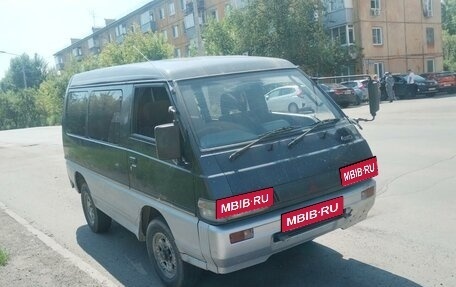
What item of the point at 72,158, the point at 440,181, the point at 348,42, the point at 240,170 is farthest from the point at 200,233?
the point at 348,42

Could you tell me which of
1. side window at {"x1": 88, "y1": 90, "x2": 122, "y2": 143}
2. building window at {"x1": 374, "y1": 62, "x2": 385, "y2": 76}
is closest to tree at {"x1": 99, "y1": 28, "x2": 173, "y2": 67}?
building window at {"x1": 374, "y1": 62, "x2": 385, "y2": 76}

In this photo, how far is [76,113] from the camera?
20.4 feet

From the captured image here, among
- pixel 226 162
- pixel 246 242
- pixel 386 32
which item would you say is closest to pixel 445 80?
pixel 386 32

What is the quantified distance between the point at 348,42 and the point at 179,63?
3274cm

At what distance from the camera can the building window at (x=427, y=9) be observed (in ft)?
130

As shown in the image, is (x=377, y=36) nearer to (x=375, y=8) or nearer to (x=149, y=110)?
(x=375, y=8)

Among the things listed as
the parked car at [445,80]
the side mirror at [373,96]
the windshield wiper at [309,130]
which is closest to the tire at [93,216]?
the windshield wiper at [309,130]

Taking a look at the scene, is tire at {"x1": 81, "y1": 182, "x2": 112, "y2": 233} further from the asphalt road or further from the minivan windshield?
the minivan windshield

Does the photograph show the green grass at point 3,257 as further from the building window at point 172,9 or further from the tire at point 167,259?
the building window at point 172,9

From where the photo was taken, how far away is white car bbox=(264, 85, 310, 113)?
4324mm

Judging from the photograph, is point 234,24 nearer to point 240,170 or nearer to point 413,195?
point 413,195

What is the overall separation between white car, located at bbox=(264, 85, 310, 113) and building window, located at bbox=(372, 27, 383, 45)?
112ft

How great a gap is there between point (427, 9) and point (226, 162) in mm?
41719

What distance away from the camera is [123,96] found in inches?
184
